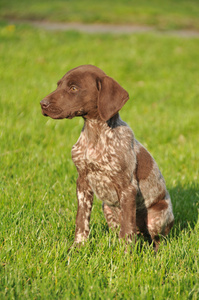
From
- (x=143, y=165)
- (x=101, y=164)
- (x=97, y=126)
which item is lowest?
(x=143, y=165)

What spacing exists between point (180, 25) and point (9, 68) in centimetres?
1288

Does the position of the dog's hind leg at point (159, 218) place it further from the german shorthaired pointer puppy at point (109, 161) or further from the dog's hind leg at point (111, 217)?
the dog's hind leg at point (111, 217)

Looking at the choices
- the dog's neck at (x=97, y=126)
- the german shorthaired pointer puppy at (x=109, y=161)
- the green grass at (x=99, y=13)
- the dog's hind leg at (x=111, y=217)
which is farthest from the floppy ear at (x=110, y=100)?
the green grass at (x=99, y=13)

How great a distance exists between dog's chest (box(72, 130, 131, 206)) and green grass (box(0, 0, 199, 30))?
17494 mm

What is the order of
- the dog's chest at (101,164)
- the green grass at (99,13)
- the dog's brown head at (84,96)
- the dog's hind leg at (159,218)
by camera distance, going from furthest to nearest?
the green grass at (99,13) → the dog's hind leg at (159,218) → the dog's chest at (101,164) → the dog's brown head at (84,96)

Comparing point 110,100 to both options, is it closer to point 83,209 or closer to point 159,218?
point 83,209

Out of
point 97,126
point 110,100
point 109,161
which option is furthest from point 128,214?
point 110,100

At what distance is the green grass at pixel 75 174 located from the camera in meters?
3.24

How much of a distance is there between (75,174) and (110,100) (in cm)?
238

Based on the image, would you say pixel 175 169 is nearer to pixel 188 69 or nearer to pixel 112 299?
pixel 112 299

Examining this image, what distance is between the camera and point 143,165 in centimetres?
410

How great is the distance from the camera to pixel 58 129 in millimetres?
7336

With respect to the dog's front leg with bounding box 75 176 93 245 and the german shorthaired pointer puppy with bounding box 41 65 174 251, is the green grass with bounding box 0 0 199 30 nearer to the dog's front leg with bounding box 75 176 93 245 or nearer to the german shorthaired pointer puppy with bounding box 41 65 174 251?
the german shorthaired pointer puppy with bounding box 41 65 174 251

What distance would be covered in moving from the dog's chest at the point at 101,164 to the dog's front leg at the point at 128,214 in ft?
0.36
